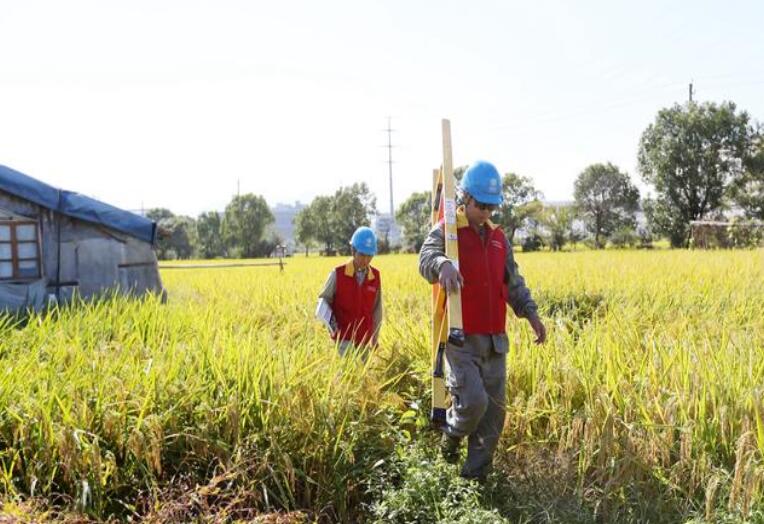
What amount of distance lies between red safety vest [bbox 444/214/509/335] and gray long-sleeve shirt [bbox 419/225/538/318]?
10 centimetres

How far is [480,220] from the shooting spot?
3.19 m

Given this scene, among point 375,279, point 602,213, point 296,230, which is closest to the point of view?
point 375,279

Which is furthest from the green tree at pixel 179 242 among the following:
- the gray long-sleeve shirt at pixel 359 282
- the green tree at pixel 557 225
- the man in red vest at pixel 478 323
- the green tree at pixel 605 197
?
the man in red vest at pixel 478 323

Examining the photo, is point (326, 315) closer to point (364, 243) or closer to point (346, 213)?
point (364, 243)

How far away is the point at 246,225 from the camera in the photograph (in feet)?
151

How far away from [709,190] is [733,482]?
3499cm

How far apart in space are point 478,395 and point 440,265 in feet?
2.17

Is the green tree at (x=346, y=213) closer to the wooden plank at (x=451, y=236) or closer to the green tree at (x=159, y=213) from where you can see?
the green tree at (x=159, y=213)

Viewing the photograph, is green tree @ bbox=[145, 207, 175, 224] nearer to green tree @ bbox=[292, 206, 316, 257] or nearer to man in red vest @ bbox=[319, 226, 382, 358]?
green tree @ bbox=[292, 206, 316, 257]

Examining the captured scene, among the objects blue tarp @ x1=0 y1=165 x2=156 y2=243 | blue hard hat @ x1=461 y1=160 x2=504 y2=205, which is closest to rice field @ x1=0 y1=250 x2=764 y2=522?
blue hard hat @ x1=461 y1=160 x2=504 y2=205

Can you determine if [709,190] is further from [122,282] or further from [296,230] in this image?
[122,282]

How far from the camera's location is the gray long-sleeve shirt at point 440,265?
3.03 meters

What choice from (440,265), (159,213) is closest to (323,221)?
(159,213)

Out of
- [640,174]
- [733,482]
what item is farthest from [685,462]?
[640,174]
